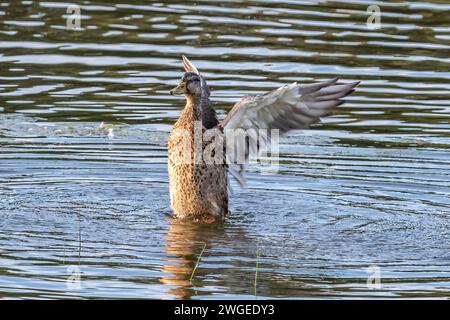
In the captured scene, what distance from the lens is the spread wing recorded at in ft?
32.4

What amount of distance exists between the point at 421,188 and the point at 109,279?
358 centimetres

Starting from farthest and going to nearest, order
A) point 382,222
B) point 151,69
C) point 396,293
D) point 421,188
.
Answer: point 151,69, point 421,188, point 382,222, point 396,293

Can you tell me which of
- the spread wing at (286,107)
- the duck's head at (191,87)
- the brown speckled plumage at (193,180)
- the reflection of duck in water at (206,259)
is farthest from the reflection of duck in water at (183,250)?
the duck's head at (191,87)

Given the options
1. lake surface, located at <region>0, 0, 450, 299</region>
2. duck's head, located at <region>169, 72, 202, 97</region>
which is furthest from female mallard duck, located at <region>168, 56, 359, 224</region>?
lake surface, located at <region>0, 0, 450, 299</region>

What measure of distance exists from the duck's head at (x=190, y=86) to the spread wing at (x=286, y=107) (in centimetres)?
42

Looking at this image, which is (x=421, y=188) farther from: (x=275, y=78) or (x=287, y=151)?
(x=275, y=78)

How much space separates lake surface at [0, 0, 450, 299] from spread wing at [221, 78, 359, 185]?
0.16 meters

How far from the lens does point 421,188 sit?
1103 centimetres

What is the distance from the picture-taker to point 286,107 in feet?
33.2

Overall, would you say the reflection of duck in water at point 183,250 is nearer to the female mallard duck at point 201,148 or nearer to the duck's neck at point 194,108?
the female mallard duck at point 201,148

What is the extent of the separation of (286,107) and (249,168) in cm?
182

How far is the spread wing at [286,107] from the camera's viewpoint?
9.89 meters

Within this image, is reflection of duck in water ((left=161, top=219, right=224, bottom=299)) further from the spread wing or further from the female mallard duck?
the spread wing

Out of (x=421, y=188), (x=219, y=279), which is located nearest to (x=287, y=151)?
(x=421, y=188)
